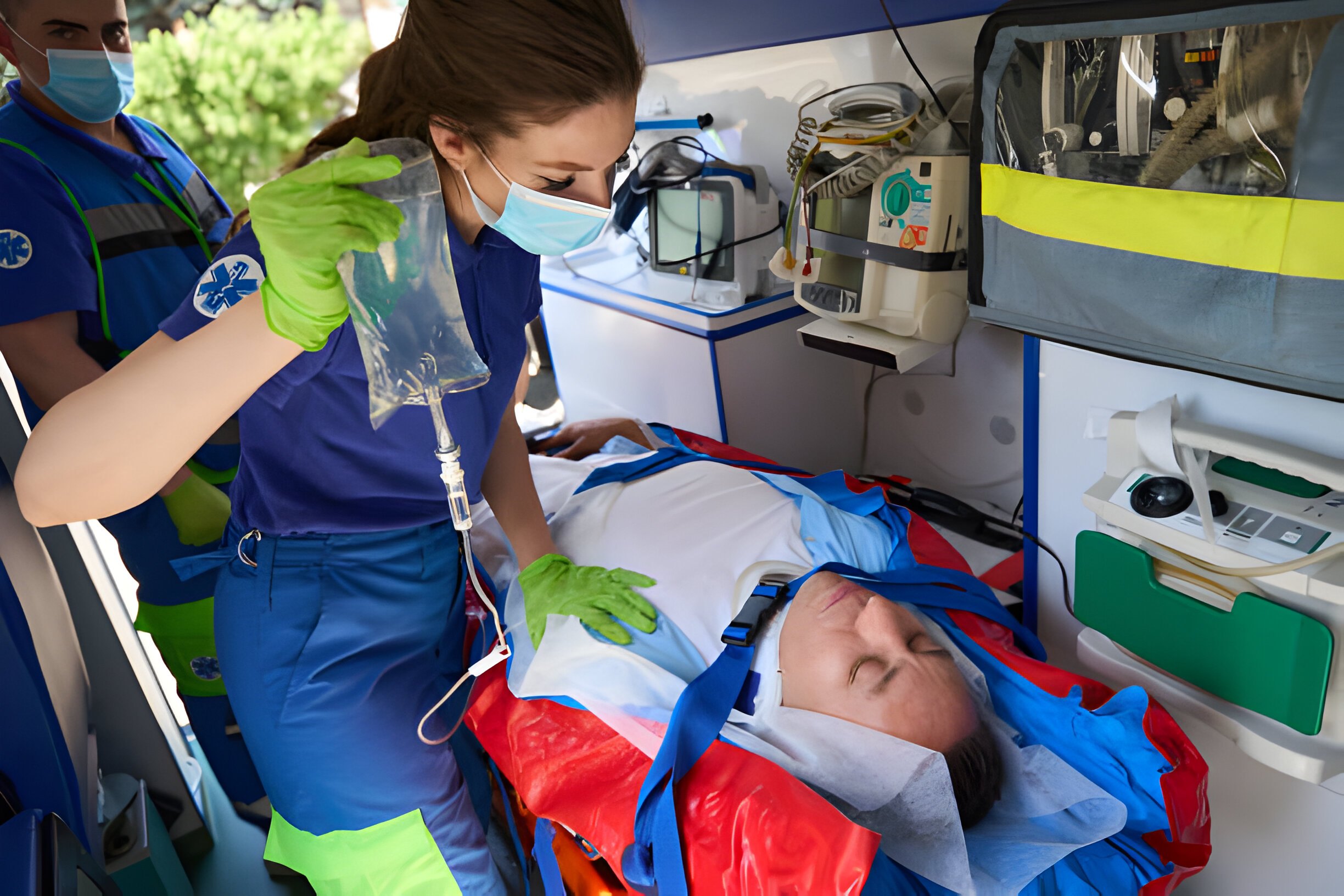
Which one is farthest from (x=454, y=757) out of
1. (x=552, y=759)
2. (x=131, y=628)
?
(x=131, y=628)

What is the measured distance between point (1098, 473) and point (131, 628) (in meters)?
2.06

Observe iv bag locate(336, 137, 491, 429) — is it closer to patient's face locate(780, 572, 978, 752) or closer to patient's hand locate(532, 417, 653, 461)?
patient's face locate(780, 572, 978, 752)

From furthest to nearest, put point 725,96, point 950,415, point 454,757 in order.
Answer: point 725,96 < point 950,415 < point 454,757

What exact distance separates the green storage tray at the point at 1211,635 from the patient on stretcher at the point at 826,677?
0.21 m

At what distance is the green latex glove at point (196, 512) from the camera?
1769 mm

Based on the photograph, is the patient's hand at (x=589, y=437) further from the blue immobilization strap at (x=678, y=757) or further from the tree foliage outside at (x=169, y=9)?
the tree foliage outside at (x=169, y=9)

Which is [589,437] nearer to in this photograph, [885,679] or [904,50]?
[885,679]

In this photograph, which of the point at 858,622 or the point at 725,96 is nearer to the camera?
the point at 858,622

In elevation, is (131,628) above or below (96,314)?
below

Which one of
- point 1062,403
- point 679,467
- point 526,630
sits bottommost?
point 526,630

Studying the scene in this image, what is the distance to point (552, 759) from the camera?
1.40m

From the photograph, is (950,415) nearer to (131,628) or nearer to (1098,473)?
(1098,473)

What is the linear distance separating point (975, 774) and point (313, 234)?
115 centimetres

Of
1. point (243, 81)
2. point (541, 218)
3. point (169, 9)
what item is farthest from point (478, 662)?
point (169, 9)
